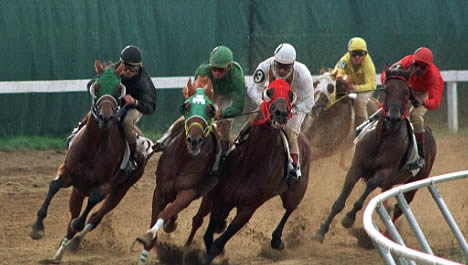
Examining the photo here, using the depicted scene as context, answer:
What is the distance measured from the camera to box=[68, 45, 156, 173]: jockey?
339 inches

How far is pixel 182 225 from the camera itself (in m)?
10.1

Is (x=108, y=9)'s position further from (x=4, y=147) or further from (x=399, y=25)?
(x=399, y=25)

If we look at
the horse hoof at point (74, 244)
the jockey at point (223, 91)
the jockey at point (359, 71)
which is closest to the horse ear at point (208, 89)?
the jockey at point (223, 91)

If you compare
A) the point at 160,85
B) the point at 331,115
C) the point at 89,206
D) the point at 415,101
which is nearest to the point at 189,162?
the point at 89,206

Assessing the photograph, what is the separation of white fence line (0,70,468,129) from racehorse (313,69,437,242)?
5075 mm

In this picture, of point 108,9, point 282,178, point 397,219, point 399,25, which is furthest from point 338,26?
point 282,178

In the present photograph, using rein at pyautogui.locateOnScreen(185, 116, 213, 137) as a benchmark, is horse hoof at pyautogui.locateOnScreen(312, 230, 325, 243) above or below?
below

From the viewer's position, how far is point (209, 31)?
48.4 feet

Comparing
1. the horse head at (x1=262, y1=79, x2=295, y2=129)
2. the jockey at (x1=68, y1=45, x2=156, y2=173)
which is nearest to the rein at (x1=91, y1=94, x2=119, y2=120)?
the jockey at (x1=68, y1=45, x2=156, y2=173)

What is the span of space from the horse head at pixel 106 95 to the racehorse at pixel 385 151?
2.62 meters

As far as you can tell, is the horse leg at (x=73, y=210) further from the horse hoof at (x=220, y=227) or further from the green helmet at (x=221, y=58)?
the green helmet at (x=221, y=58)

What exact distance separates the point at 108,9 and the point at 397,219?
5.91 m

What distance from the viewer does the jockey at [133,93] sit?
862 cm

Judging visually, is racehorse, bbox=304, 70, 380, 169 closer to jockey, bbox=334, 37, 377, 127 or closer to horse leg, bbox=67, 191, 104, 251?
jockey, bbox=334, 37, 377, 127
